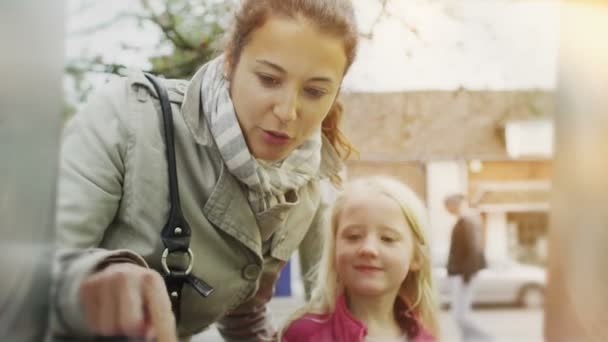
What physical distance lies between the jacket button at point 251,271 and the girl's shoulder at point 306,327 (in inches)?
3.6

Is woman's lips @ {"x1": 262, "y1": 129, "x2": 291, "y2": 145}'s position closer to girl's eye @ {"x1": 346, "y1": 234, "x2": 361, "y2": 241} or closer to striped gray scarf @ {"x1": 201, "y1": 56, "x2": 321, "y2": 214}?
striped gray scarf @ {"x1": 201, "y1": 56, "x2": 321, "y2": 214}

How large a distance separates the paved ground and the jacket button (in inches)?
2.2

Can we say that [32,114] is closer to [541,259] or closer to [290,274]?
[290,274]

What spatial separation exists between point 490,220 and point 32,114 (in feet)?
1.79

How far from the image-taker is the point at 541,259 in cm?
98

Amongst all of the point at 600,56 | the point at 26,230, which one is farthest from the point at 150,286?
the point at 600,56

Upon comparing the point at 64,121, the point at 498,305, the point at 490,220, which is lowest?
the point at 498,305

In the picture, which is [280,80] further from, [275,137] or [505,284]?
[505,284]

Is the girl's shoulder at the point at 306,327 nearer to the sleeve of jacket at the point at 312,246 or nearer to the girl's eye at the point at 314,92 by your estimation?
the sleeve of jacket at the point at 312,246

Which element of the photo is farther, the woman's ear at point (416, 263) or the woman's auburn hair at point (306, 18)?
the woman's ear at point (416, 263)

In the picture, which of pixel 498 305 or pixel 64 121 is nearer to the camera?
pixel 64 121

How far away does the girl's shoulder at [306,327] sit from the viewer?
3.09ft

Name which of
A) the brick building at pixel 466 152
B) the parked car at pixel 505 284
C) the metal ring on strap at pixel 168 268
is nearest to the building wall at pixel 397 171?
the brick building at pixel 466 152

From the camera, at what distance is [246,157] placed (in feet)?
2.81
